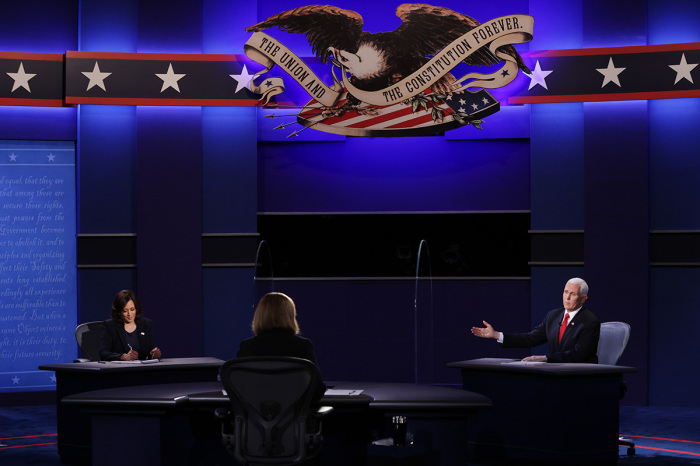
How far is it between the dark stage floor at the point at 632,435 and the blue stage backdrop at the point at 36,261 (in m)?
0.46

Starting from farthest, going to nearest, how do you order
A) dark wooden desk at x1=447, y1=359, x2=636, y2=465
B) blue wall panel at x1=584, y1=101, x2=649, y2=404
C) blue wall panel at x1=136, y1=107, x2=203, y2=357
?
blue wall panel at x1=136, y1=107, x2=203, y2=357 < blue wall panel at x1=584, y1=101, x2=649, y2=404 < dark wooden desk at x1=447, y1=359, x2=636, y2=465

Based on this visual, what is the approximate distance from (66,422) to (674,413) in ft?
15.8

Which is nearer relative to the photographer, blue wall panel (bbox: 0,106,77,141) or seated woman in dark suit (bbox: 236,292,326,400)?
seated woman in dark suit (bbox: 236,292,326,400)

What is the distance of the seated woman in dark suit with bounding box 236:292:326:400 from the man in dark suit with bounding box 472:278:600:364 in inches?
72.0

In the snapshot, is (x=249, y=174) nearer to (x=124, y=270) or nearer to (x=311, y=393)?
(x=124, y=270)

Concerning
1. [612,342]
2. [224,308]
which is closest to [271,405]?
[612,342]

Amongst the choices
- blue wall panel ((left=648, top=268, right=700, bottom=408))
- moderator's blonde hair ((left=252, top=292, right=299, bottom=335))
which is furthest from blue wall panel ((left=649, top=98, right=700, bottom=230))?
moderator's blonde hair ((left=252, top=292, right=299, bottom=335))

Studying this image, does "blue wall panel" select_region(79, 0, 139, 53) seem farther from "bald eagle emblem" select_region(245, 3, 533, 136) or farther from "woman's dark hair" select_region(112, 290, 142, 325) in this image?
"woman's dark hair" select_region(112, 290, 142, 325)

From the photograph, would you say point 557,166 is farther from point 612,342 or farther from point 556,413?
point 556,413

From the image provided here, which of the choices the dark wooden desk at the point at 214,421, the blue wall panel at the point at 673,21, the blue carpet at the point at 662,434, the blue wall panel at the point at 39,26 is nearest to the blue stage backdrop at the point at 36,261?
the blue wall panel at the point at 39,26

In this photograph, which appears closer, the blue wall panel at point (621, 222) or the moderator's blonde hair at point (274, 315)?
the moderator's blonde hair at point (274, 315)

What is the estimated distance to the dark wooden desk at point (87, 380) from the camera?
5199 millimetres

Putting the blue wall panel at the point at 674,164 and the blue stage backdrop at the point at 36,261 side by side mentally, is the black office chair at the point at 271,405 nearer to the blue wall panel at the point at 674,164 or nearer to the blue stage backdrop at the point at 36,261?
the blue stage backdrop at the point at 36,261

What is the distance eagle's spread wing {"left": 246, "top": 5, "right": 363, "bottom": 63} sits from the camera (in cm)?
769
